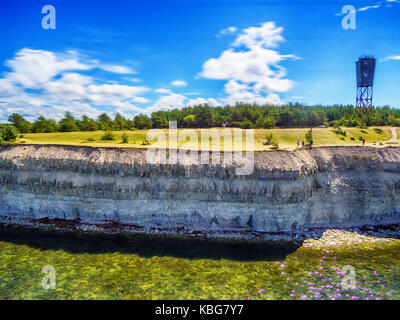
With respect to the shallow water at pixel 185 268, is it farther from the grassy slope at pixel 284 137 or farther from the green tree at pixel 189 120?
the green tree at pixel 189 120

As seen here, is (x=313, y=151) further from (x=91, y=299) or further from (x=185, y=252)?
(x=91, y=299)

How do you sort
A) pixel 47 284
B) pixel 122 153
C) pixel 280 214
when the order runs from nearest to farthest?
pixel 47 284, pixel 280 214, pixel 122 153

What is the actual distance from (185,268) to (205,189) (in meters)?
9.99

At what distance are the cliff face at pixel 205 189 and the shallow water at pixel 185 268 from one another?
13.0ft

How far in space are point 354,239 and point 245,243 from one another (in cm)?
1264

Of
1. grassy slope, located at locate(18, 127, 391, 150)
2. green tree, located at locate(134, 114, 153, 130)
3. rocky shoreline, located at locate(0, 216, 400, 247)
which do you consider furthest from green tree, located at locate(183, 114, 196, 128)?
rocky shoreline, located at locate(0, 216, 400, 247)

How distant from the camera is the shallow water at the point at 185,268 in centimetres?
1770

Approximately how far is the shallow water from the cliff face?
3963 millimetres

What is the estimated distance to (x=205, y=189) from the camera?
93.1ft

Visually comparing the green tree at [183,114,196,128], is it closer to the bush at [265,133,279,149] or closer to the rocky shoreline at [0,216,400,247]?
the bush at [265,133,279,149]

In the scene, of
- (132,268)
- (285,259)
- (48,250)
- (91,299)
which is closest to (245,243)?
(285,259)

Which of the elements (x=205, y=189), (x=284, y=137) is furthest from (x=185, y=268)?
(x=284, y=137)

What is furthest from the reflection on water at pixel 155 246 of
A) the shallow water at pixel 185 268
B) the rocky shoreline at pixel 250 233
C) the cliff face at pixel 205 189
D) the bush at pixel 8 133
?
the bush at pixel 8 133

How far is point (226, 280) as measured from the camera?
19156 mm
